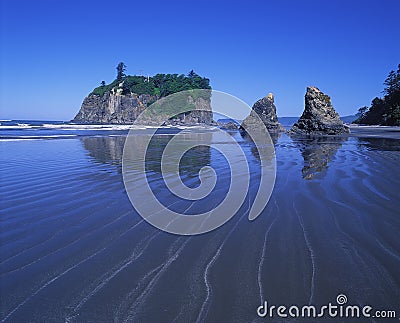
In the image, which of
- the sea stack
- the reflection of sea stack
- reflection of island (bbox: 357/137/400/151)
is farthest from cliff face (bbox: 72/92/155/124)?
reflection of island (bbox: 357/137/400/151)

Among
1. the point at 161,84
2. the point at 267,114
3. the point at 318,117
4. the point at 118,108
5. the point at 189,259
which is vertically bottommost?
the point at 189,259

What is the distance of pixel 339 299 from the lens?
2885 mm

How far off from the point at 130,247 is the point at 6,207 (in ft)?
10.4

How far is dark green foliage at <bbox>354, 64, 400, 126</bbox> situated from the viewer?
5881 centimetres

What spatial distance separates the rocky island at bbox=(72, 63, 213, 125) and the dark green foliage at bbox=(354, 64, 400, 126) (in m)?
73.9

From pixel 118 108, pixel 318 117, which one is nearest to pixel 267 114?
pixel 318 117

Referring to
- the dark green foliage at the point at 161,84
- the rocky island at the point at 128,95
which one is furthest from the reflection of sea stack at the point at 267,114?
the dark green foliage at the point at 161,84

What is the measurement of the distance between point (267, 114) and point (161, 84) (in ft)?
358

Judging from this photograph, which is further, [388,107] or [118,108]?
[118,108]

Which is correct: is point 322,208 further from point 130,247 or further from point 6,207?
point 6,207

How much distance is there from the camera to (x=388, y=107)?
64.3 meters

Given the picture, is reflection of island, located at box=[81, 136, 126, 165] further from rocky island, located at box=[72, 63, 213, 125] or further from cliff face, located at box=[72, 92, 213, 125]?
rocky island, located at box=[72, 63, 213, 125]

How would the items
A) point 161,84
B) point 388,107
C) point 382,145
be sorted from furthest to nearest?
point 161,84
point 388,107
point 382,145

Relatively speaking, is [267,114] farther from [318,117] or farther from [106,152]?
[106,152]
